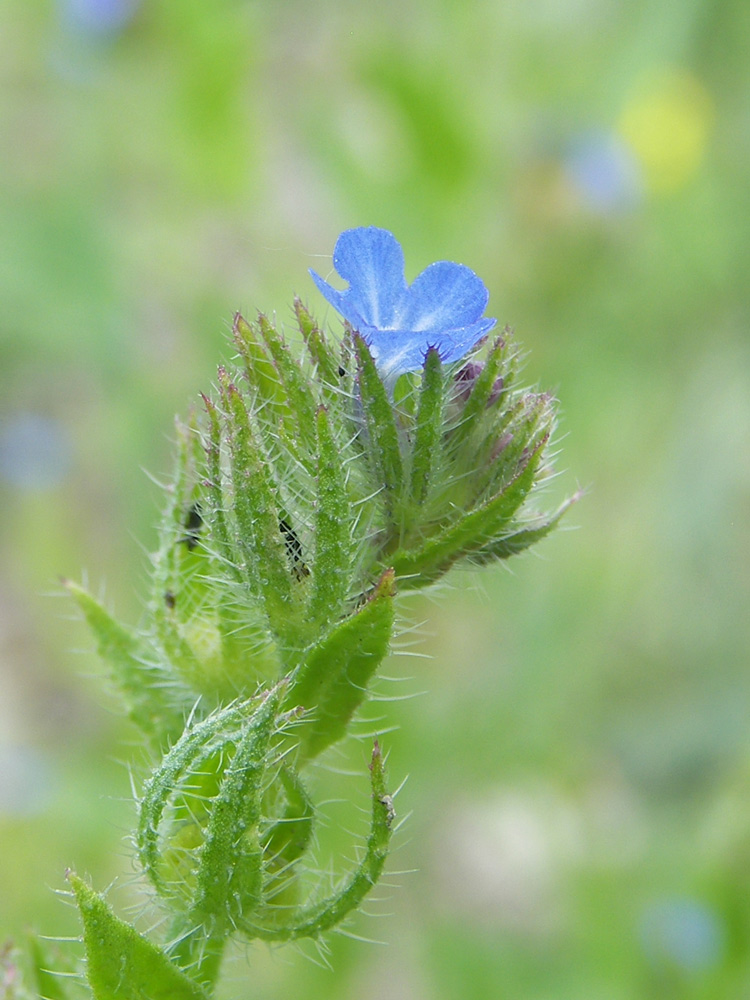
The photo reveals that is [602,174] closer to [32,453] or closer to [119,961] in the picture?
[32,453]

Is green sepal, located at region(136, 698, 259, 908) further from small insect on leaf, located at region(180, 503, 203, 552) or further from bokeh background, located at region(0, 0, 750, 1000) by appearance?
bokeh background, located at region(0, 0, 750, 1000)

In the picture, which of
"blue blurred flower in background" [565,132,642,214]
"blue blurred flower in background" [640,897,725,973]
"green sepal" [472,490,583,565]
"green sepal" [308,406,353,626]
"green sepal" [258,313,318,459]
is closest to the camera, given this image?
"green sepal" [308,406,353,626]

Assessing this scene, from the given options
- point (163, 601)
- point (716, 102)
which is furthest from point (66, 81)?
point (163, 601)

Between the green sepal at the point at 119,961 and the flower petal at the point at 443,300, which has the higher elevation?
the flower petal at the point at 443,300

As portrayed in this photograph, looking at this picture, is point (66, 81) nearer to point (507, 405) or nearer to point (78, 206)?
point (78, 206)

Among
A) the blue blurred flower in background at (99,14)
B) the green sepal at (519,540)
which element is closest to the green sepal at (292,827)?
the green sepal at (519,540)

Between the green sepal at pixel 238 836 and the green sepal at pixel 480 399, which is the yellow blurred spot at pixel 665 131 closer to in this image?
the green sepal at pixel 480 399

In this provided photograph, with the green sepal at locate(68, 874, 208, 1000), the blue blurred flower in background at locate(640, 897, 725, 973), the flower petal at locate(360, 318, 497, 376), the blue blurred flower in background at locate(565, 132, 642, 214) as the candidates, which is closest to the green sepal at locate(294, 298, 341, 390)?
the flower petal at locate(360, 318, 497, 376)
